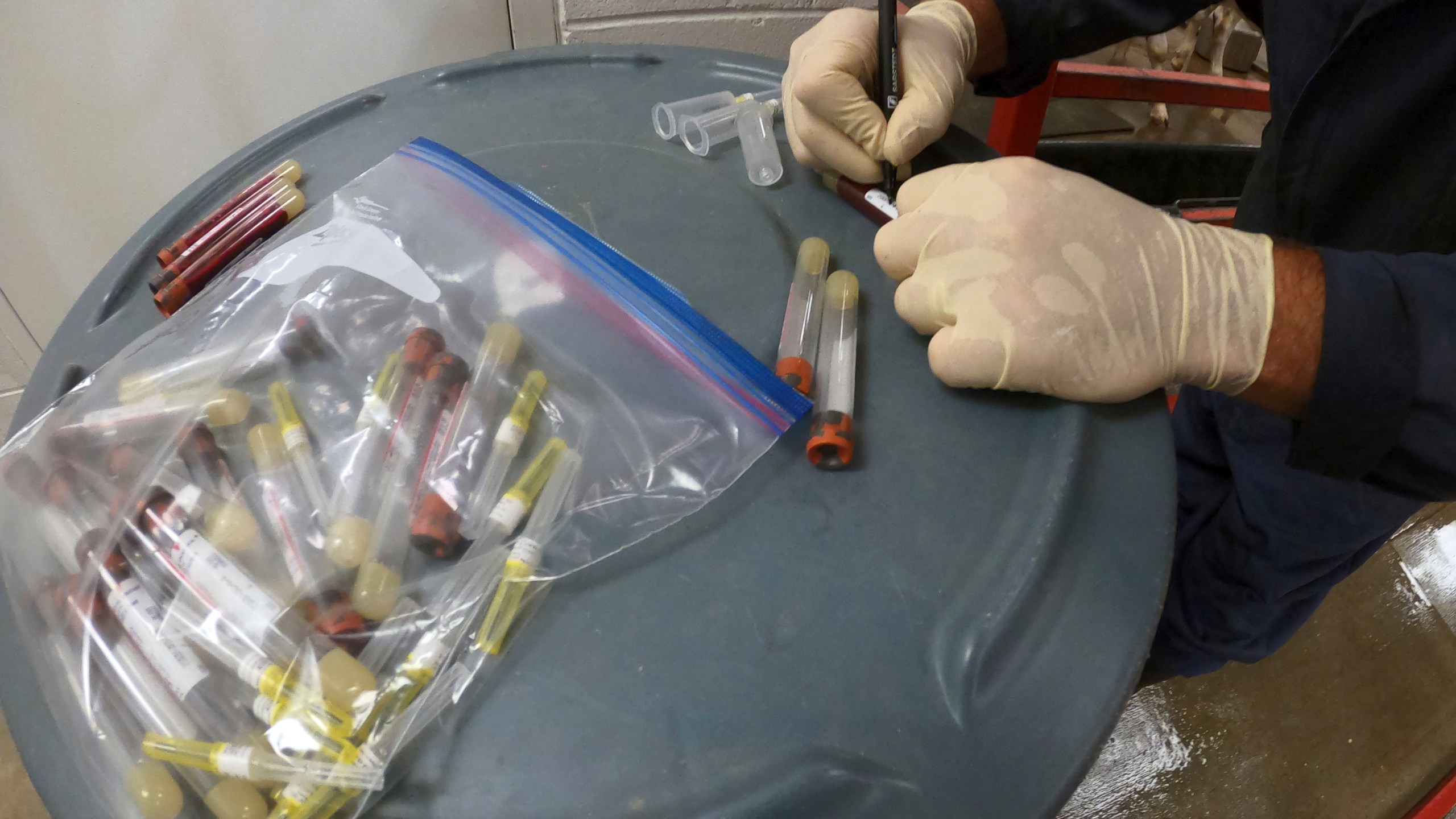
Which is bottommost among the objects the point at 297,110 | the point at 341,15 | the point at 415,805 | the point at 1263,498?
the point at 1263,498

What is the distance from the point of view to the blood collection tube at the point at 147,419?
0.47m

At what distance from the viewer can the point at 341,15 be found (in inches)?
37.5

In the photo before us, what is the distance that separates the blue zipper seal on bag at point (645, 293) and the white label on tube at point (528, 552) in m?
0.15

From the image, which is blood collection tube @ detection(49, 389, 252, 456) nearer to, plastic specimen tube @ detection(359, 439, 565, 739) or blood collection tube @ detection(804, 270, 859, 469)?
plastic specimen tube @ detection(359, 439, 565, 739)

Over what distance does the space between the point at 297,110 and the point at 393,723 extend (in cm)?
91

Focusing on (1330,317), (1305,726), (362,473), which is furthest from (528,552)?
(1305,726)

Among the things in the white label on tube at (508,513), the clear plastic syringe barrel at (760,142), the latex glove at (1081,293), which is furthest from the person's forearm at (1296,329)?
the white label on tube at (508,513)

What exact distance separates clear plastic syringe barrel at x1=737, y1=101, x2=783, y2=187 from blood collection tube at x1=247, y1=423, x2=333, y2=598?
401 mm

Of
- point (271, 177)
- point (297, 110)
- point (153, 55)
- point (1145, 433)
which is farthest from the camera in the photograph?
point (297, 110)

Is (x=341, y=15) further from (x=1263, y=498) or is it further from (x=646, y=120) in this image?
(x=1263, y=498)

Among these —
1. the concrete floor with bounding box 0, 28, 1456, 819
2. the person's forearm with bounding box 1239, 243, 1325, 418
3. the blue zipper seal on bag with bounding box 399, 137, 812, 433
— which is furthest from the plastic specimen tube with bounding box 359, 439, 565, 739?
the concrete floor with bounding box 0, 28, 1456, 819

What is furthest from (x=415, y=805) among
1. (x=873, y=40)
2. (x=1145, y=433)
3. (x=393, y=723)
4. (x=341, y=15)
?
(x=341, y=15)

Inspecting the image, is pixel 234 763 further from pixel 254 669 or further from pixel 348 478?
pixel 348 478

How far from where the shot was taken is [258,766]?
377 millimetres
